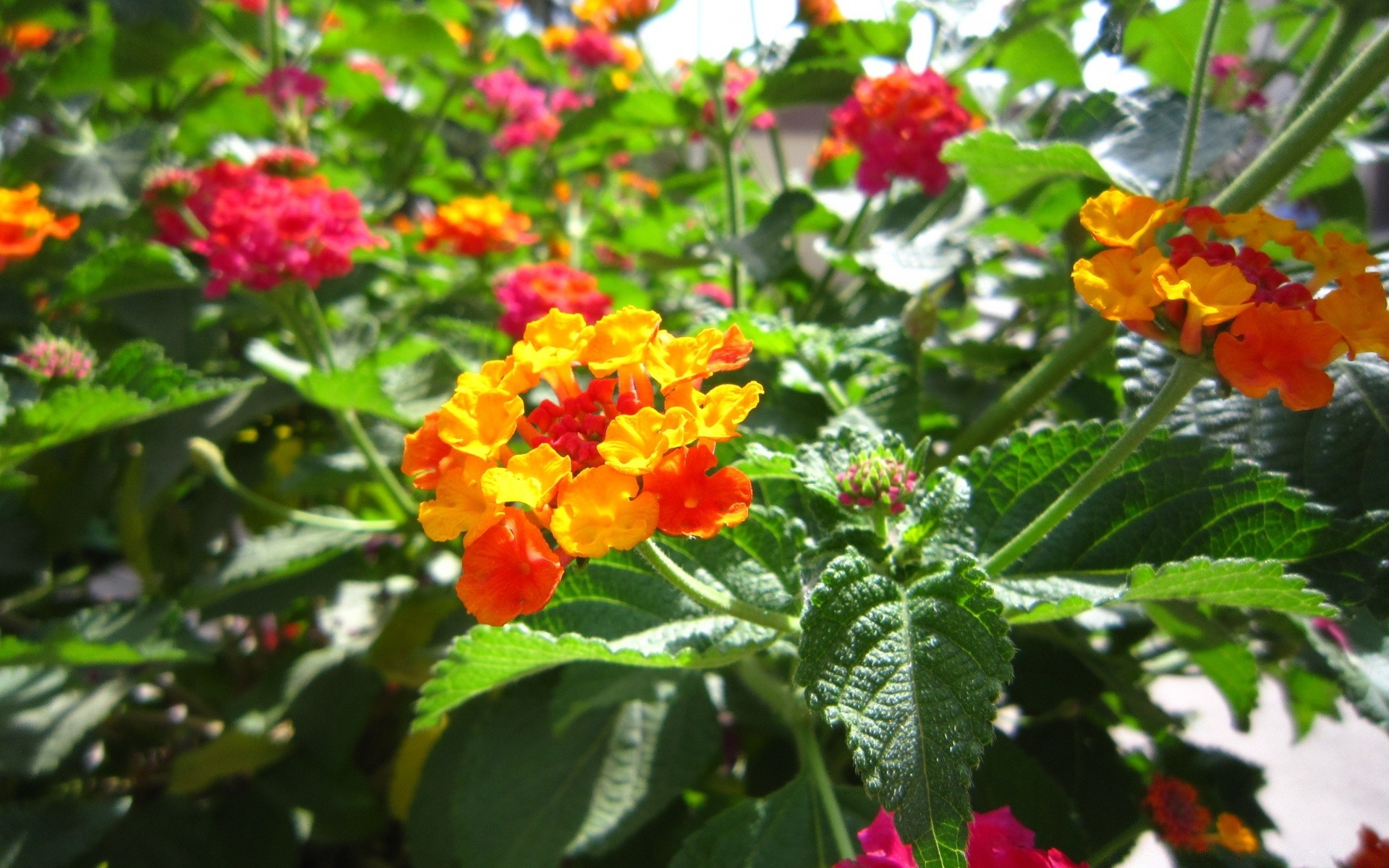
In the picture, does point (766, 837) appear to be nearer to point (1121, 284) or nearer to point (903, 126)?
point (1121, 284)

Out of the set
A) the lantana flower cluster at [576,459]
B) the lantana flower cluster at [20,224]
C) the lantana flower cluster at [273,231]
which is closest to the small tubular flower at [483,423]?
the lantana flower cluster at [576,459]

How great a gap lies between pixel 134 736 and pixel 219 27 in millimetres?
937

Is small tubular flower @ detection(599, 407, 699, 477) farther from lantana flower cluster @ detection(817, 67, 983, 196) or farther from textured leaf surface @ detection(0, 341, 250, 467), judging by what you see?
lantana flower cluster @ detection(817, 67, 983, 196)

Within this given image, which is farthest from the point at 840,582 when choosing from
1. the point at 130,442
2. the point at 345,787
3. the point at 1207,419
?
the point at 130,442

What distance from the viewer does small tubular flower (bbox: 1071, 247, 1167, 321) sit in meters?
0.36

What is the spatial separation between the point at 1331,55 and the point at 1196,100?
4.7 inches

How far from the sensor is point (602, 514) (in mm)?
329

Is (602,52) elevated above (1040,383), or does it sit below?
above

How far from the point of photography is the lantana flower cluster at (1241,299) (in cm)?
34

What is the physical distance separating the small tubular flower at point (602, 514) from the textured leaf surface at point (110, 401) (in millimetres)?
398

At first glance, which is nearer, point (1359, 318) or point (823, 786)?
point (1359, 318)

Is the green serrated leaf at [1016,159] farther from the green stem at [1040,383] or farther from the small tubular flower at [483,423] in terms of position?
the small tubular flower at [483,423]

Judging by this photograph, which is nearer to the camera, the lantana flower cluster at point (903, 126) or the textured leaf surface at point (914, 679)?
the textured leaf surface at point (914, 679)

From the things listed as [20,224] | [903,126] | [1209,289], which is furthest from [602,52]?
[1209,289]
